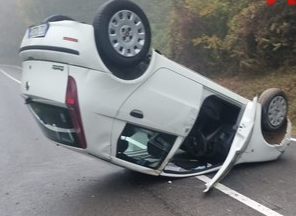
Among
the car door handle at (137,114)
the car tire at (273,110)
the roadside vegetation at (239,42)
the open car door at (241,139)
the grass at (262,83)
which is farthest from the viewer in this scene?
the roadside vegetation at (239,42)

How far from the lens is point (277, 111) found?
5.67 metres

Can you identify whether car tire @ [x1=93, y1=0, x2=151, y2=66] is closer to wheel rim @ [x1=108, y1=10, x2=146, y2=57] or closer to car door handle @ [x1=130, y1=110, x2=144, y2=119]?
wheel rim @ [x1=108, y1=10, x2=146, y2=57]

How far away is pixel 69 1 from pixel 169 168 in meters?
28.6

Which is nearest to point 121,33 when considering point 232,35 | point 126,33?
point 126,33

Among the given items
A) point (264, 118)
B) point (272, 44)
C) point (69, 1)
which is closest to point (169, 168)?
point (264, 118)

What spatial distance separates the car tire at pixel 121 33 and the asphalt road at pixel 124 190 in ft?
4.72

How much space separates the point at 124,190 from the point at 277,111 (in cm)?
216

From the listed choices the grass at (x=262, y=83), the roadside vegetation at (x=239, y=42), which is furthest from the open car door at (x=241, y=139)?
the grass at (x=262, y=83)

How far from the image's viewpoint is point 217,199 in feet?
14.9

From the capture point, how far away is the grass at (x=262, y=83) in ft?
34.9

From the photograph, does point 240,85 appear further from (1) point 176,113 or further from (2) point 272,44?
(1) point 176,113

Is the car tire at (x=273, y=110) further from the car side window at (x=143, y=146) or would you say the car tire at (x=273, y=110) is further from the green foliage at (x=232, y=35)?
the green foliage at (x=232, y=35)

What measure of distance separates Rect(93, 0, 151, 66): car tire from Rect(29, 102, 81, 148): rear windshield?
71 cm

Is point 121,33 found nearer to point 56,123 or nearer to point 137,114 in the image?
point 137,114
